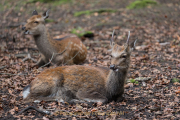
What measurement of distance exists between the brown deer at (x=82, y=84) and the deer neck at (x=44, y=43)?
2644 millimetres

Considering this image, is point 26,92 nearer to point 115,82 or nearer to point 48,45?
point 115,82

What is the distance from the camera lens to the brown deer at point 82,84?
6.00 m

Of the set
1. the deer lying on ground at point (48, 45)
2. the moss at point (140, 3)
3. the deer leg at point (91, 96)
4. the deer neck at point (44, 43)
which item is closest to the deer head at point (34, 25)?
the deer lying on ground at point (48, 45)

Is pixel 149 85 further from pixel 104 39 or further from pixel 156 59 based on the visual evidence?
pixel 104 39

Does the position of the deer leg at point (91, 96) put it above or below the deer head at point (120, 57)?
below

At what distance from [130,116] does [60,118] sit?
1.42 metres

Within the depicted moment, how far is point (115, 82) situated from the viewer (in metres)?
6.02

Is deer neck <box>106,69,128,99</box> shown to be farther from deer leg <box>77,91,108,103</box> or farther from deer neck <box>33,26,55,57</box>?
deer neck <box>33,26,55,57</box>

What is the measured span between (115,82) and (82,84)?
2.64 ft

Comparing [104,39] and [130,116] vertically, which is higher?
[104,39]

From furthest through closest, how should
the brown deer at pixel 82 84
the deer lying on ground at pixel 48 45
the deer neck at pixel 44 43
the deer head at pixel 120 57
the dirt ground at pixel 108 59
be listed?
the deer neck at pixel 44 43 < the deer lying on ground at pixel 48 45 < the brown deer at pixel 82 84 < the deer head at pixel 120 57 < the dirt ground at pixel 108 59

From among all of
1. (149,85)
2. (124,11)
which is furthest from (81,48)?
(124,11)

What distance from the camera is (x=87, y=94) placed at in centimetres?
615

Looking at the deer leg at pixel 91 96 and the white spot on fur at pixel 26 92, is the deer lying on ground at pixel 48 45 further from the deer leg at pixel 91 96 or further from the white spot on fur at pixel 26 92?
the white spot on fur at pixel 26 92
